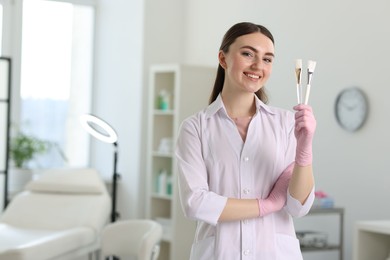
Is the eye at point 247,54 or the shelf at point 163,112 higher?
the eye at point 247,54

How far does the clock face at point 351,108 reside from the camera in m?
4.37

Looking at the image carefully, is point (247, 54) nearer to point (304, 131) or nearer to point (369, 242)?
point (304, 131)

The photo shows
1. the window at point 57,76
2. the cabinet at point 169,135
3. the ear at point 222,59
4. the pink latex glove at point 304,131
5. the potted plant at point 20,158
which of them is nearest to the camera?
the pink latex glove at point 304,131

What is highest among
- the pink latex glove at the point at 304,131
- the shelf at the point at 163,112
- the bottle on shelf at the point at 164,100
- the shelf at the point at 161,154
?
the bottle on shelf at the point at 164,100

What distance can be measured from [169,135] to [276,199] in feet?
14.7

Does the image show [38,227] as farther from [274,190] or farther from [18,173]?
[274,190]

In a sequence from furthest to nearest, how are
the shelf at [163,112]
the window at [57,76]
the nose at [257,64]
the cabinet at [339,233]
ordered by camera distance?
the window at [57,76], the shelf at [163,112], the cabinet at [339,233], the nose at [257,64]

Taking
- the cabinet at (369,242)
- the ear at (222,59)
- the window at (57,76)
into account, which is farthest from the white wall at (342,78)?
the ear at (222,59)

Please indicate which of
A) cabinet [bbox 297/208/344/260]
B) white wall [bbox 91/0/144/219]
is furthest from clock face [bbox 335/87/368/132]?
white wall [bbox 91/0/144/219]

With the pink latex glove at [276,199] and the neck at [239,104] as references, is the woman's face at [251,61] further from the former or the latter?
the pink latex glove at [276,199]

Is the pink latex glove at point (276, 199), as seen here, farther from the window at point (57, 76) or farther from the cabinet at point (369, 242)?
the window at point (57, 76)

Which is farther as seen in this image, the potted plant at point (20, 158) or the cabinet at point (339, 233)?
the potted plant at point (20, 158)

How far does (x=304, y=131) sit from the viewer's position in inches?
63.7

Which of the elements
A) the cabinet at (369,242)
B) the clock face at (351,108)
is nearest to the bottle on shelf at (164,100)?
the clock face at (351,108)
